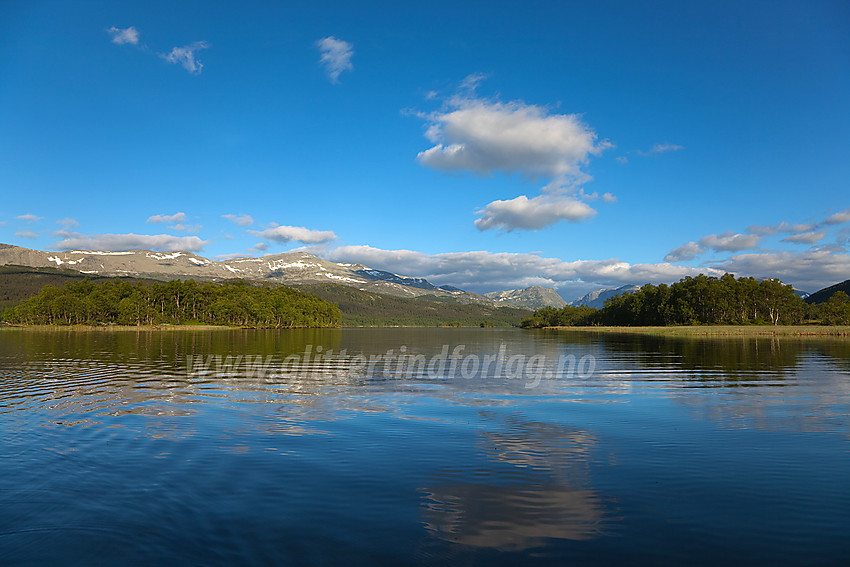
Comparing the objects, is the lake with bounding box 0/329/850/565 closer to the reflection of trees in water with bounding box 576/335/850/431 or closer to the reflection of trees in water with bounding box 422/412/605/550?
the reflection of trees in water with bounding box 422/412/605/550

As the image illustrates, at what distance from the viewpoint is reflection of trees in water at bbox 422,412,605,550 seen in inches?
393

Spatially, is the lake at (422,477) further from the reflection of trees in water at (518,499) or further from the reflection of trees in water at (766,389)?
the reflection of trees in water at (766,389)

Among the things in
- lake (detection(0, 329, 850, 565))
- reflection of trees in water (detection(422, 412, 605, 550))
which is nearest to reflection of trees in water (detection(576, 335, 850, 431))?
lake (detection(0, 329, 850, 565))

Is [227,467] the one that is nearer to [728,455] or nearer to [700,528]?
[700,528]

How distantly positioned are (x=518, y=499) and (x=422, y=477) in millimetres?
2789

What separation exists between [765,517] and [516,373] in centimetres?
2911

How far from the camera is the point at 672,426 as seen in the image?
19.8m

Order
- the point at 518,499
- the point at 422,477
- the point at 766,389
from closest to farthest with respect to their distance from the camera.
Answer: the point at 518,499
the point at 422,477
the point at 766,389

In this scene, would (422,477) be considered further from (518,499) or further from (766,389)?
(766,389)

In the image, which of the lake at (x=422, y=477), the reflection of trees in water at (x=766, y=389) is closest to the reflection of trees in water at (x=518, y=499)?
the lake at (x=422, y=477)

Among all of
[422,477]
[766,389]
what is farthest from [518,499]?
[766,389]

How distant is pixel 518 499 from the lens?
1179cm

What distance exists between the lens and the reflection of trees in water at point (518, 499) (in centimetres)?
998

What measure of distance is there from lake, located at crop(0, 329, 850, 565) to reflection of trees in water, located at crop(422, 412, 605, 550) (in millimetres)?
60
